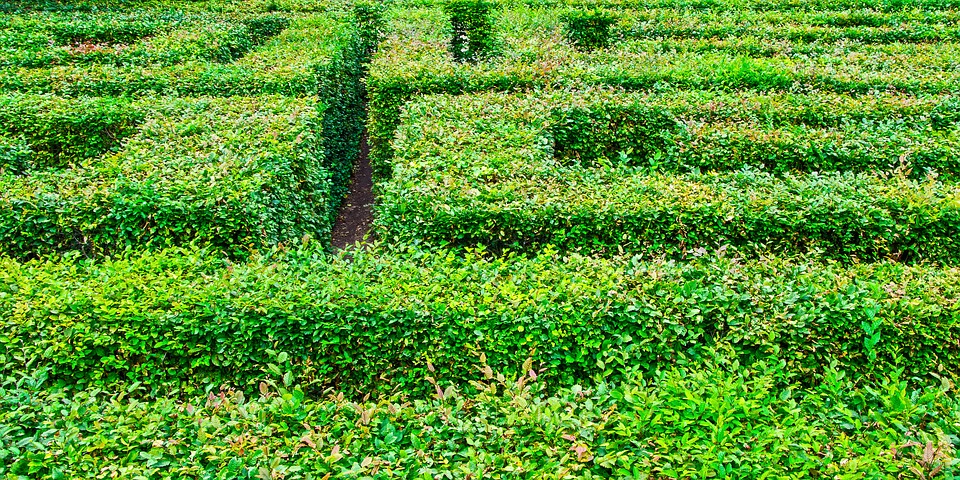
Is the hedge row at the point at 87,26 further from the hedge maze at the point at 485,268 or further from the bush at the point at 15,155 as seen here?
the bush at the point at 15,155

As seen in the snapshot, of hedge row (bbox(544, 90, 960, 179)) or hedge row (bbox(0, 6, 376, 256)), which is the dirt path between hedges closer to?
hedge row (bbox(0, 6, 376, 256))

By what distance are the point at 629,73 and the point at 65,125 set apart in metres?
8.43

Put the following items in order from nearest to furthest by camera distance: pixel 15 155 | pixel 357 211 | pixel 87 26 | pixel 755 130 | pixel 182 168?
pixel 182 168, pixel 15 155, pixel 755 130, pixel 357 211, pixel 87 26

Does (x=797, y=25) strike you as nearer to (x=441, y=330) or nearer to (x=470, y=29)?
(x=470, y=29)

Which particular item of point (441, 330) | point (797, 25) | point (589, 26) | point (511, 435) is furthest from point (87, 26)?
point (797, 25)

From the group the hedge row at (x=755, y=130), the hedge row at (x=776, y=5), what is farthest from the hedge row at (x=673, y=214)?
the hedge row at (x=776, y=5)

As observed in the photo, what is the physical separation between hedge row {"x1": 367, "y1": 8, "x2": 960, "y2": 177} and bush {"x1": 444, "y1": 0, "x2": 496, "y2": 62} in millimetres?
1809

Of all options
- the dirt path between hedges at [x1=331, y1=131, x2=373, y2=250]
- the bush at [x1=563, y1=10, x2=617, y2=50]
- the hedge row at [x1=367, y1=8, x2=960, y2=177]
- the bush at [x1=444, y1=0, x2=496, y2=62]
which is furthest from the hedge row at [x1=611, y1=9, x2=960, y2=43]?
the dirt path between hedges at [x1=331, y1=131, x2=373, y2=250]

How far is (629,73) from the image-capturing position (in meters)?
10.4

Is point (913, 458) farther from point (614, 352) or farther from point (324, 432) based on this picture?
point (324, 432)

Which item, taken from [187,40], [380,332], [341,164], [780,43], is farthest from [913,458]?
[187,40]

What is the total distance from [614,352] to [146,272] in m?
4.12

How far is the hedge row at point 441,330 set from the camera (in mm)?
4988

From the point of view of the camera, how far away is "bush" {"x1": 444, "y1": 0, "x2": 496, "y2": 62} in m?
13.5
